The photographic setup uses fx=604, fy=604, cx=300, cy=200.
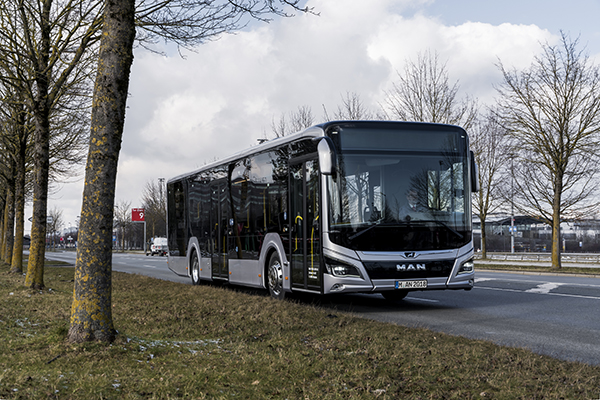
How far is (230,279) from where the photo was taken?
14.3m

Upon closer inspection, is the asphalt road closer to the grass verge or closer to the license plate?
the license plate

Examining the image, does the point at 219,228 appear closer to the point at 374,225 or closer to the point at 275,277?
the point at 275,277

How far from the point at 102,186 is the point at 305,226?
16.5 feet

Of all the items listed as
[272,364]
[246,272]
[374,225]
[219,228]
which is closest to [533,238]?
[219,228]

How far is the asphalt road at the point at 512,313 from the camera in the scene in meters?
7.62

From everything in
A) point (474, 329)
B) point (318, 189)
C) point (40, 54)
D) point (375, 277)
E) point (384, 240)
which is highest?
point (40, 54)

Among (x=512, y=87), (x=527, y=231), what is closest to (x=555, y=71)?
(x=512, y=87)

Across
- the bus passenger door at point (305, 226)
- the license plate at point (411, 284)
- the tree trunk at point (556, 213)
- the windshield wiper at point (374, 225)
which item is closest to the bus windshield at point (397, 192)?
the windshield wiper at point (374, 225)

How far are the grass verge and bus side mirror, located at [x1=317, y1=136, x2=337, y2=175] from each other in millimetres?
2556

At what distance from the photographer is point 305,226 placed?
10.7 metres

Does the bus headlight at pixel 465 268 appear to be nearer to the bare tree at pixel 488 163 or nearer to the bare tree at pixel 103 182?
the bare tree at pixel 103 182

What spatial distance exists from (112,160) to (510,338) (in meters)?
5.41

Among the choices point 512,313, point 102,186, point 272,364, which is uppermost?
point 102,186

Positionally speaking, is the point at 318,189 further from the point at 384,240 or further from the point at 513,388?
the point at 513,388
